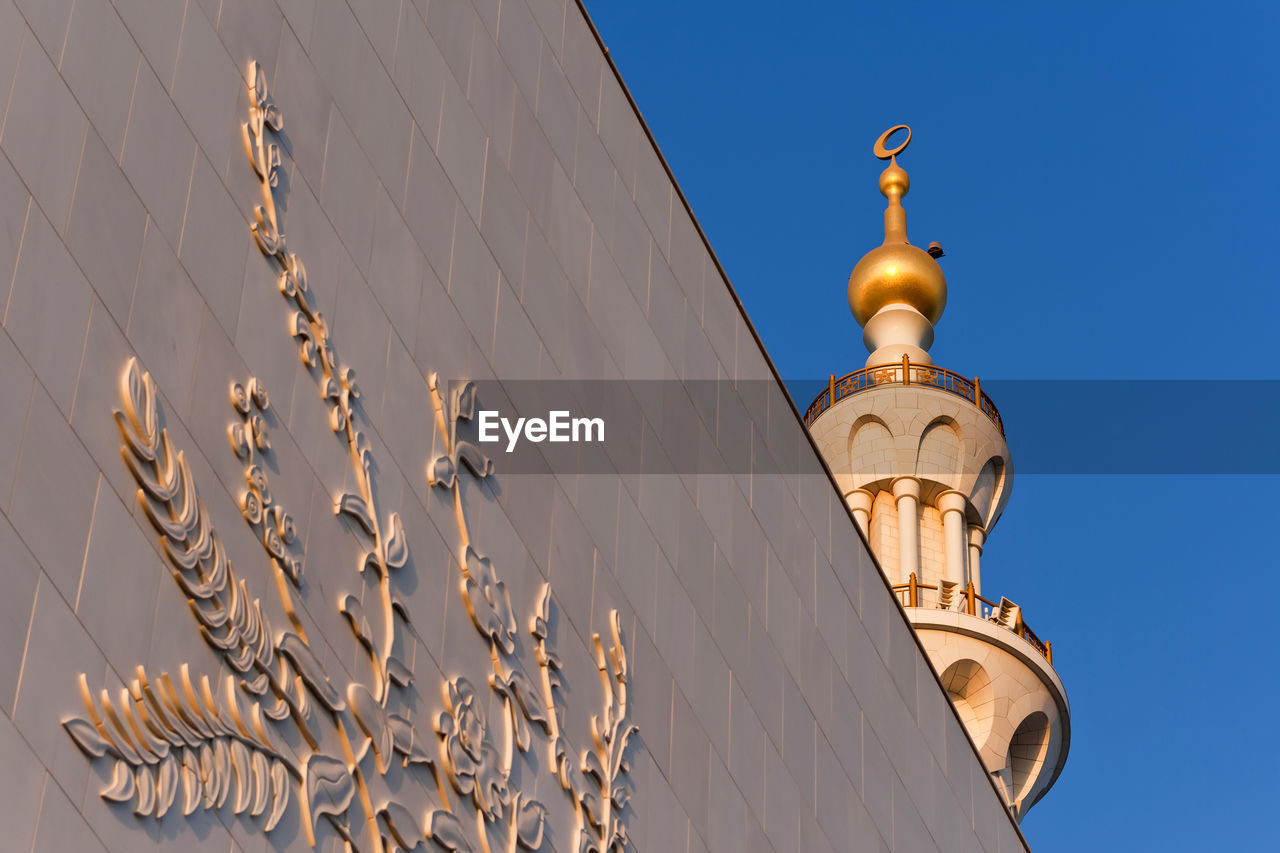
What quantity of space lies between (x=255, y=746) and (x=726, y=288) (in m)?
5.87

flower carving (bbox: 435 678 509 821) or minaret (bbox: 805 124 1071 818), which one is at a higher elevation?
minaret (bbox: 805 124 1071 818)

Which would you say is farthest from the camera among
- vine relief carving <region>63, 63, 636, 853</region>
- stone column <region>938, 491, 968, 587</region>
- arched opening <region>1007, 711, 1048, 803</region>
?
stone column <region>938, 491, 968, 587</region>

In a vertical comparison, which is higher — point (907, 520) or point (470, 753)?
point (907, 520)

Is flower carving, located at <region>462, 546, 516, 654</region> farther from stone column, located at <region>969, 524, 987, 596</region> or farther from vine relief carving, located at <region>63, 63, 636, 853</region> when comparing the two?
stone column, located at <region>969, 524, 987, 596</region>

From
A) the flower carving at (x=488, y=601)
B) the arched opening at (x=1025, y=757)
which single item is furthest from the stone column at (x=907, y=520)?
the flower carving at (x=488, y=601)

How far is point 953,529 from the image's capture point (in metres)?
24.5

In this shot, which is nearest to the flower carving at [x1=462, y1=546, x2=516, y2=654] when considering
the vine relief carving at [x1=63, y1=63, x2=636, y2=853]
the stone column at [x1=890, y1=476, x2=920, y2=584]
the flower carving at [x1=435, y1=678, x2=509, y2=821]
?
the vine relief carving at [x1=63, y1=63, x2=636, y2=853]

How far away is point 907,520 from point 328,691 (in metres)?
18.5

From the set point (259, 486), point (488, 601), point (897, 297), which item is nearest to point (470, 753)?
point (488, 601)

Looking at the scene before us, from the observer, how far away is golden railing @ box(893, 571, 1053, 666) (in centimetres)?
2309

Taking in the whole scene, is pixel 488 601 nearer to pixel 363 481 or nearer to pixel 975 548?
pixel 363 481

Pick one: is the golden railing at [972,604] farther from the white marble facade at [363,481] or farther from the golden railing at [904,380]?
the white marble facade at [363,481]

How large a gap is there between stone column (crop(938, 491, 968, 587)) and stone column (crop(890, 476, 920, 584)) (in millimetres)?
356

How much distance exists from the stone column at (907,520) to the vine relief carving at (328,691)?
15994 mm
